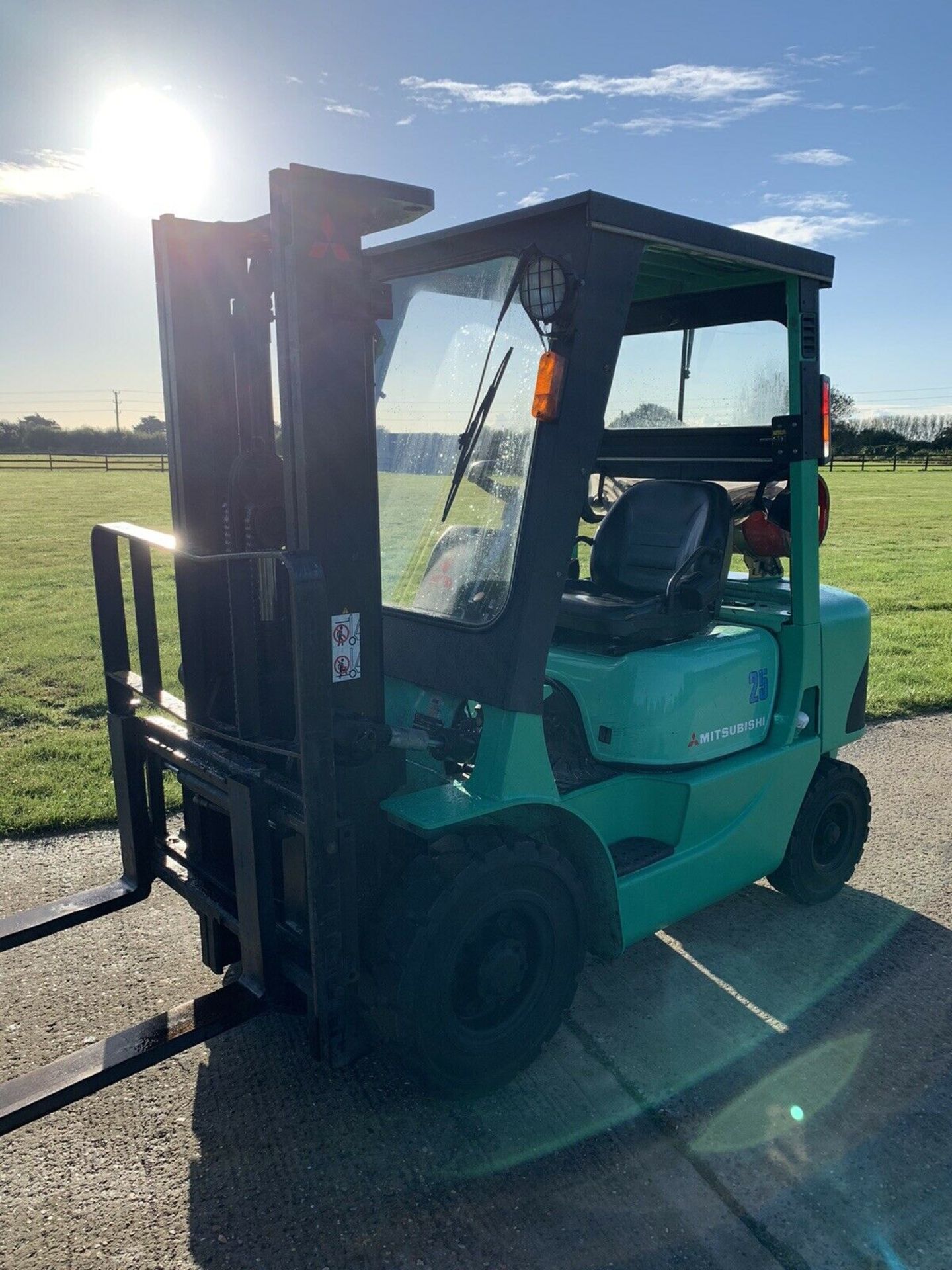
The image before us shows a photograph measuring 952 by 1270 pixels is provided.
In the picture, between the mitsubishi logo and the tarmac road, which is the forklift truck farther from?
the tarmac road

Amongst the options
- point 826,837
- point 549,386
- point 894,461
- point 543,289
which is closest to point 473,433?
point 549,386

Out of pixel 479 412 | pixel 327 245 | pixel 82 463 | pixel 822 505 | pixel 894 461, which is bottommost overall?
pixel 822 505

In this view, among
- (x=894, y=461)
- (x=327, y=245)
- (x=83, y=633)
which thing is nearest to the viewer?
(x=327, y=245)

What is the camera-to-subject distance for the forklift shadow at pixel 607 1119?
261cm

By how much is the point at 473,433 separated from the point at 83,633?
26.6 feet

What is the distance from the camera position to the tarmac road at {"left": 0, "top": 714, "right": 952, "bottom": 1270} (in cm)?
254

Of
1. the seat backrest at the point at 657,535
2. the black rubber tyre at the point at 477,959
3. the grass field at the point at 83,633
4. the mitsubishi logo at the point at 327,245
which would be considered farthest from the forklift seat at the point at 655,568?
the mitsubishi logo at the point at 327,245

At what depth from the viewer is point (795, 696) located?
406cm

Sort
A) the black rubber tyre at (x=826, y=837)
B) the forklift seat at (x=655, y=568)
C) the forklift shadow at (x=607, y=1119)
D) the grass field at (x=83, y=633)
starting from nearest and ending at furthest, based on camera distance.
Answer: the forklift shadow at (x=607, y=1119)
the forklift seat at (x=655, y=568)
the black rubber tyre at (x=826, y=837)
the grass field at (x=83, y=633)

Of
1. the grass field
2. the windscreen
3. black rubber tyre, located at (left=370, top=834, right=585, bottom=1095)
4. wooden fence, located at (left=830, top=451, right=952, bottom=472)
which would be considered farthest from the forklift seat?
wooden fence, located at (left=830, top=451, right=952, bottom=472)

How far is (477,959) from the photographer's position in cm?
291

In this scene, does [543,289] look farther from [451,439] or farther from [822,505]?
[822,505]

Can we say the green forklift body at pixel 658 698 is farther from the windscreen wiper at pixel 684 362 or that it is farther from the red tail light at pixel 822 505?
the windscreen wiper at pixel 684 362

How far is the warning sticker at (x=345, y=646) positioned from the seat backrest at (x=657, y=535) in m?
1.52
